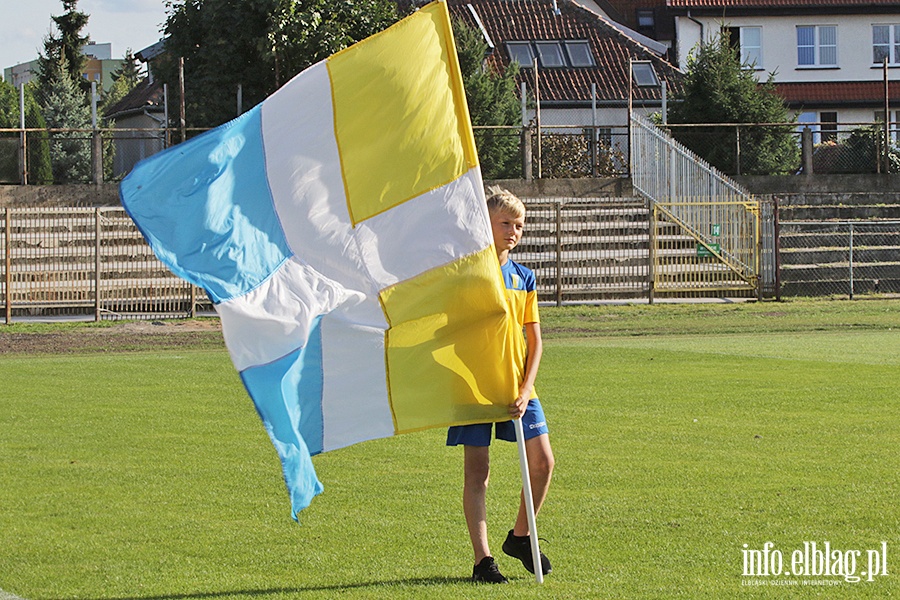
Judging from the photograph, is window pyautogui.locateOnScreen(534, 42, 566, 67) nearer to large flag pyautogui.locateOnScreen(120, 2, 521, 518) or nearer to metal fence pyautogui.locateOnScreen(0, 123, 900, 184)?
metal fence pyautogui.locateOnScreen(0, 123, 900, 184)

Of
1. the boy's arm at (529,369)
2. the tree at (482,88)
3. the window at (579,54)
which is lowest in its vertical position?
the boy's arm at (529,369)

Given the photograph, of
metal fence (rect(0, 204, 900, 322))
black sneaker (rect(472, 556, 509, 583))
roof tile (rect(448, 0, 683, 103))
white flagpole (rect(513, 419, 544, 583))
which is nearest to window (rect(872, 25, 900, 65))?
roof tile (rect(448, 0, 683, 103))

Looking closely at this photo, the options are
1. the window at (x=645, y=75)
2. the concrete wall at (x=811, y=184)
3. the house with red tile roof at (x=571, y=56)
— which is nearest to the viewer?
the concrete wall at (x=811, y=184)

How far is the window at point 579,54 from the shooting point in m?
55.0

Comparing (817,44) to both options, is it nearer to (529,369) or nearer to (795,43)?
(795,43)

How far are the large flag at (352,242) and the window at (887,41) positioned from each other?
5718 centimetres

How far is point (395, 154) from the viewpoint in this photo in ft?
19.4

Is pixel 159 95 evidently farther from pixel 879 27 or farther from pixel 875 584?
pixel 875 584

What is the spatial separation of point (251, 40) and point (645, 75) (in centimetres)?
2097

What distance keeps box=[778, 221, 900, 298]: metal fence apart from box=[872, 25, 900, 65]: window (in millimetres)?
29484

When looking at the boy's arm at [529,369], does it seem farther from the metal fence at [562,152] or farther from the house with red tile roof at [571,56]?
the house with red tile roof at [571,56]

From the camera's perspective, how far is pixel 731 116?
37.9 meters

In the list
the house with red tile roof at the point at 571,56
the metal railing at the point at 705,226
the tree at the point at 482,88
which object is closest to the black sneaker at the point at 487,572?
the metal railing at the point at 705,226

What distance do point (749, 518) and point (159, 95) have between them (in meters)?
48.0
